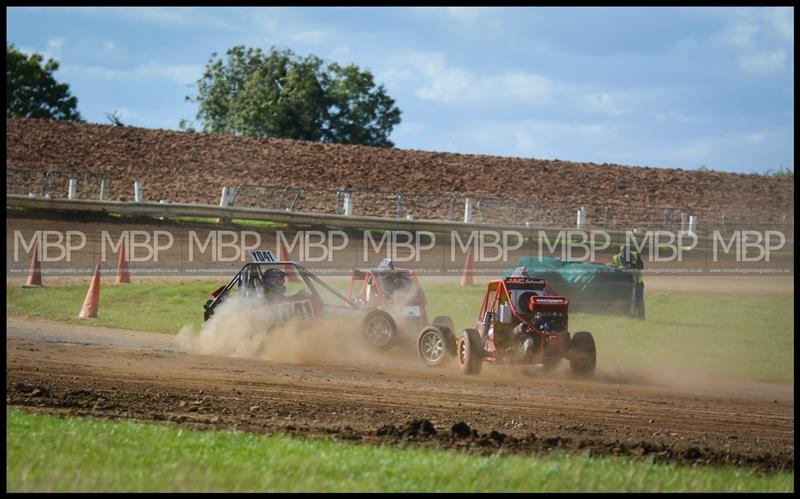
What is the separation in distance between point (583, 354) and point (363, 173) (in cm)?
2667

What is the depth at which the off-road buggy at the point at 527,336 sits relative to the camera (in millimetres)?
12375

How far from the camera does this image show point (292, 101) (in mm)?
46344

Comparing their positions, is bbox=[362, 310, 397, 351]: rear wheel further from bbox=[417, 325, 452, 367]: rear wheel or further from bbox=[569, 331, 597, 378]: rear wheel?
bbox=[569, 331, 597, 378]: rear wheel

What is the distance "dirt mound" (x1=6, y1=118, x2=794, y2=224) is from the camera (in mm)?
35562

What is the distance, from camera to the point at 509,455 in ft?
23.5

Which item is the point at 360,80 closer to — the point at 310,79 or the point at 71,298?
the point at 310,79

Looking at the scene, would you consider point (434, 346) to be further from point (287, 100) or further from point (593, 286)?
point (287, 100)

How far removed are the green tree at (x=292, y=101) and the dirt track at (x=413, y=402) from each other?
33.2m

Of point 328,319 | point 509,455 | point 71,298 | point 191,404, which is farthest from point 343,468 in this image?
point 71,298

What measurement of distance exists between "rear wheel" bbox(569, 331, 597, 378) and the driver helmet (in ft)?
14.6

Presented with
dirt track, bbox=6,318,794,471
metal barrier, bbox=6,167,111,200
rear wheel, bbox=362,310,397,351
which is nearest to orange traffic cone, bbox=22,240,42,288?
Answer: dirt track, bbox=6,318,794,471

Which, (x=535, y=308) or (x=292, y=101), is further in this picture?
(x=292, y=101)

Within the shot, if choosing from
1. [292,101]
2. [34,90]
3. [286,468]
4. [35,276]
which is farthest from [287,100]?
[286,468]

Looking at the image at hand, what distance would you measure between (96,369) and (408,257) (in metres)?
14.4
